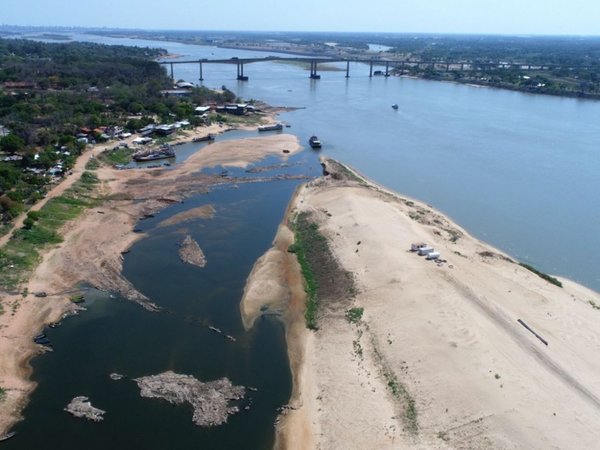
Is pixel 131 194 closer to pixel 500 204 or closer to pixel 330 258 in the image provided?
pixel 330 258

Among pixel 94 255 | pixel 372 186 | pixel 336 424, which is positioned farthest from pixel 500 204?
pixel 94 255

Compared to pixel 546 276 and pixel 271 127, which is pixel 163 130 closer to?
pixel 271 127

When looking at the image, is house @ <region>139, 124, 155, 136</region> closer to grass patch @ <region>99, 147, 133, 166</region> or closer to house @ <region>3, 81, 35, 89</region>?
grass patch @ <region>99, 147, 133, 166</region>

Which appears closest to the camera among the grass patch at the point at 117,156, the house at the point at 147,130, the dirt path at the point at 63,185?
the dirt path at the point at 63,185

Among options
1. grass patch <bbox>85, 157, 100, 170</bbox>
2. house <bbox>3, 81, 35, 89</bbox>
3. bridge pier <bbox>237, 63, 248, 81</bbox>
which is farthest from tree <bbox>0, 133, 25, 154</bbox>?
bridge pier <bbox>237, 63, 248, 81</bbox>

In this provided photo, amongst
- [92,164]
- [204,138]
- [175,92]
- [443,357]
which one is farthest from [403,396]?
[175,92]

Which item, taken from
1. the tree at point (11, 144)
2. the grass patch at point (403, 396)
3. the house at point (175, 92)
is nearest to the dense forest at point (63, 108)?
the tree at point (11, 144)

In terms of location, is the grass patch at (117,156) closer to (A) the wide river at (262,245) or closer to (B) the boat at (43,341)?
(A) the wide river at (262,245)
